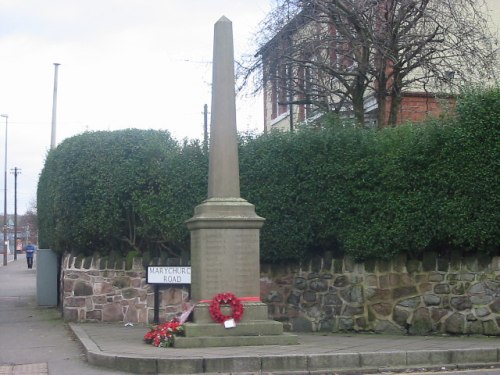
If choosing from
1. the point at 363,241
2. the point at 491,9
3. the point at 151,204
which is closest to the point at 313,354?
the point at 363,241

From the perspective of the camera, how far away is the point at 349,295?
1494 cm

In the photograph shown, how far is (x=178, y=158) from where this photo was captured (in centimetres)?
1625

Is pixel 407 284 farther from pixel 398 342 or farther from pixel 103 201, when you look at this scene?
pixel 103 201

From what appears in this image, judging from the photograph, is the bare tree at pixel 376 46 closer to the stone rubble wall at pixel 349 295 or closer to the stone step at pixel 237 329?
the stone rubble wall at pixel 349 295

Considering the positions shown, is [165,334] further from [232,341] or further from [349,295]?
[349,295]

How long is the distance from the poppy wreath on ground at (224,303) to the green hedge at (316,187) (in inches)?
137

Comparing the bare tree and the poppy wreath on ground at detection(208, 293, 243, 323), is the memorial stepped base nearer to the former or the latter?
the poppy wreath on ground at detection(208, 293, 243, 323)

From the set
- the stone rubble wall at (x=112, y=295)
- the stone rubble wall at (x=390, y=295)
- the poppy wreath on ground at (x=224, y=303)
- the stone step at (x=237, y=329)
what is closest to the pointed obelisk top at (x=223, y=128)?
the poppy wreath on ground at (x=224, y=303)

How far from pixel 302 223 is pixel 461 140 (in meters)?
3.68

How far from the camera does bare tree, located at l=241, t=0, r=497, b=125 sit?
18.1 m

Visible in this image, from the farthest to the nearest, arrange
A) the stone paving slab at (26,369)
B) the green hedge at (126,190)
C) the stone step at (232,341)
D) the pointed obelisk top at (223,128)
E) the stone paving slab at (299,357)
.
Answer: the green hedge at (126,190), the pointed obelisk top at (223,128), the stone step at (232,341), the stone paving slab at (26,369), the stone paving slab at (299,357)

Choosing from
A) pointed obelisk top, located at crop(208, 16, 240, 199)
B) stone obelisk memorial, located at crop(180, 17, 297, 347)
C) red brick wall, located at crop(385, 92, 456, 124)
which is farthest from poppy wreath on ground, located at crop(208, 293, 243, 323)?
red brick wall, located at crop(385, 92, 456, 124)

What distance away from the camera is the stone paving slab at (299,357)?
33.2ft

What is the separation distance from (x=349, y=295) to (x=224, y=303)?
3.92m
